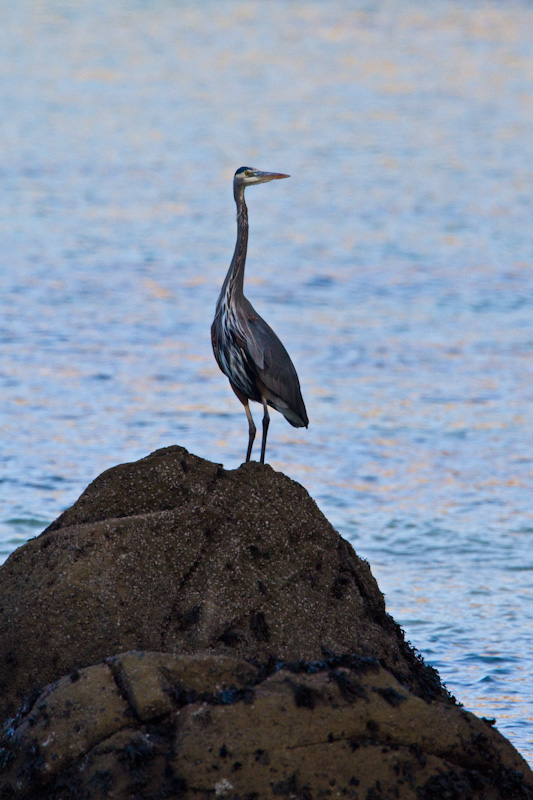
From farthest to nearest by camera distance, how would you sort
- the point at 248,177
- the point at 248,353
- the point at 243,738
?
the point at 248,177
the point at 248,353
the point at 243,738

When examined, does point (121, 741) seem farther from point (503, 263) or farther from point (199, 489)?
point (503, 263)

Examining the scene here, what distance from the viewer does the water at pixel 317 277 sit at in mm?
13062

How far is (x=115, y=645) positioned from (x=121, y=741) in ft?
3.65

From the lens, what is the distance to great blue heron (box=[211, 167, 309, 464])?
8391 millimetres

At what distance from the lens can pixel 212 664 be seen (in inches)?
238

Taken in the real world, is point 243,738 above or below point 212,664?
below

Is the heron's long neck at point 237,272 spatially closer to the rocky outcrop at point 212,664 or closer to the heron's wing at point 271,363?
the heron's wing at point 271,363

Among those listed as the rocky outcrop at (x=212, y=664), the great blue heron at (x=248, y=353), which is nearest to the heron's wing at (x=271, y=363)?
the great blue heron at (x=248, y=353)

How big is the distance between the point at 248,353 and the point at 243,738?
3.15 metres

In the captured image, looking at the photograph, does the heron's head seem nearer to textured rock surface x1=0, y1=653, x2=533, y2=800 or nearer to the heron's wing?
the heron's wing

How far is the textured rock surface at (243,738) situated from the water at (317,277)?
2.70 metres

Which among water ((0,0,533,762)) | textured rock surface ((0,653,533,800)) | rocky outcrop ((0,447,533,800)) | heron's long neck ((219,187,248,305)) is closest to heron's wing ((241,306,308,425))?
heron's long neck ((219,187,248,305))

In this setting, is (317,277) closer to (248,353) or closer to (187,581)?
(248,353)

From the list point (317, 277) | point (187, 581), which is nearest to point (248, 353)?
point (187, 581)
